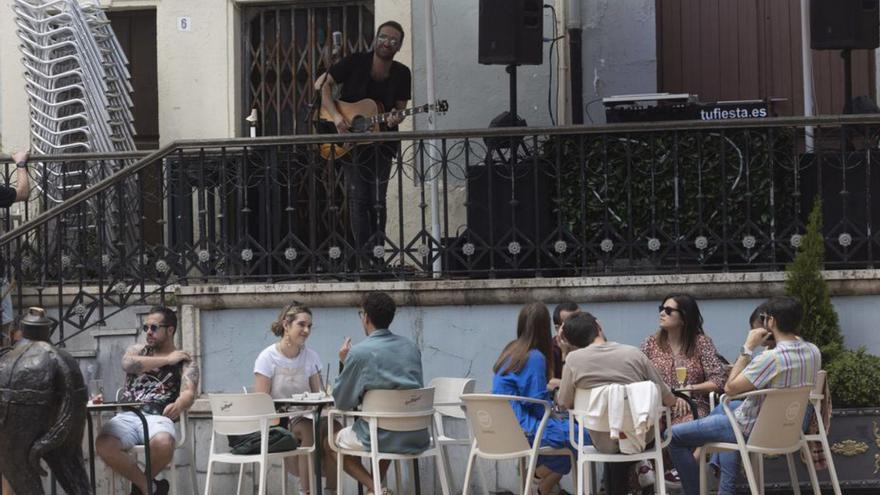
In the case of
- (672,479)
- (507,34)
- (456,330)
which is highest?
(507,34)

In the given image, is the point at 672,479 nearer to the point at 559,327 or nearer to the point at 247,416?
the point at 559,327

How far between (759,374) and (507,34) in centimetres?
367

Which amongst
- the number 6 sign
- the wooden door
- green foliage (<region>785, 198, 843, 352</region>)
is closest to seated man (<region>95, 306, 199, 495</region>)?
green foliage (<region>785, 198, 843, 352</region>)

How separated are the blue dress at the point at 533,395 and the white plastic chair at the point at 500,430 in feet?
0.65

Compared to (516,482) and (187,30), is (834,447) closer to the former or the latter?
(516,482)

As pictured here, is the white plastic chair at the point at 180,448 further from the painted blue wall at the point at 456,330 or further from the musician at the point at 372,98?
the musician at the point at 372,98

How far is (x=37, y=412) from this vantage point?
27.2ft

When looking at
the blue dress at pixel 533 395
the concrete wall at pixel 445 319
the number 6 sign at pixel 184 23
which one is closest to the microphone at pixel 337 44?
the number 6 sign at pixel 184 23

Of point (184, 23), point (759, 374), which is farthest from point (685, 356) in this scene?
point (184, 23)

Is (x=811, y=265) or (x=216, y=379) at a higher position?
(x=811, y=265)

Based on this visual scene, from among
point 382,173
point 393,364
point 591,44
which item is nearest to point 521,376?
point 393,364

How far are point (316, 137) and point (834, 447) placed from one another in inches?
158

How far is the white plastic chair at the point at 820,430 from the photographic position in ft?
30.7

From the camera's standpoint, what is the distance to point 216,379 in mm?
11328
